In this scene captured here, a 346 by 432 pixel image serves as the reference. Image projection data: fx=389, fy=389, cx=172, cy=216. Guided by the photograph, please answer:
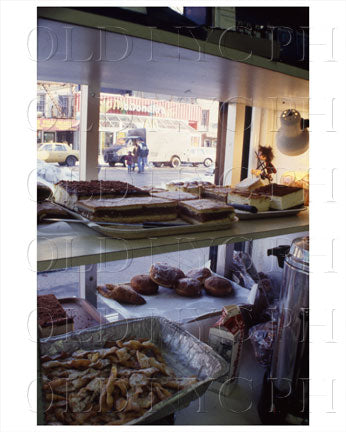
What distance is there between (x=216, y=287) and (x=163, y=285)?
0.61 ft

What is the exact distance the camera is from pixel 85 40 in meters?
0.65

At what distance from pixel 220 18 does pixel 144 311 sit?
82 centimetres

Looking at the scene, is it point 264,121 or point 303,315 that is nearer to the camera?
point 303,315

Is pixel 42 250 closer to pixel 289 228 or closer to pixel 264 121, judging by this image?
pixel 289 228

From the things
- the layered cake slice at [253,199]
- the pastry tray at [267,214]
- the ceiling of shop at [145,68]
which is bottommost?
the pastry tray at [267,214]

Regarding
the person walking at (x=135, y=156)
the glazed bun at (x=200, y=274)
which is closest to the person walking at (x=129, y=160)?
the person walking at (x=135, y=156)

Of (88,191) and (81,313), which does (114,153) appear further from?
(81,313)

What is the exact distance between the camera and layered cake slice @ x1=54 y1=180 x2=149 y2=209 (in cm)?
94

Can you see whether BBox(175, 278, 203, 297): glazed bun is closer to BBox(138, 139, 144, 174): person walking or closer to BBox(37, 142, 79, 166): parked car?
BBox(138, 139, 144, 174): person walking

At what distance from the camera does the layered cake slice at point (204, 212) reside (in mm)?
918

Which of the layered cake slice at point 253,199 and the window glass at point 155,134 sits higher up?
the window glass at point 155,134

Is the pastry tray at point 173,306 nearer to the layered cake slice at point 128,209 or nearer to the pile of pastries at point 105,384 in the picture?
the pile of pastries at point 105,384

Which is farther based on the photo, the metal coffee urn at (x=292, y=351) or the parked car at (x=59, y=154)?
the parked car at (x=59, y=154)
